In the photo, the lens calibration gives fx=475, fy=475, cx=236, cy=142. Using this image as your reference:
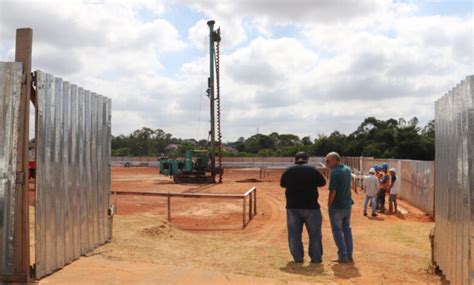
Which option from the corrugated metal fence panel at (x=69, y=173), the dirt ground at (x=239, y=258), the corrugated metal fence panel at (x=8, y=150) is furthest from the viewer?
the dirt ground at (x=239, y=258)

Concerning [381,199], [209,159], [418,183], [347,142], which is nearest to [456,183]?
[381,199]

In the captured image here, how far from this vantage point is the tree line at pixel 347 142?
53.8 metres

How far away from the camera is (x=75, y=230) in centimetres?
658

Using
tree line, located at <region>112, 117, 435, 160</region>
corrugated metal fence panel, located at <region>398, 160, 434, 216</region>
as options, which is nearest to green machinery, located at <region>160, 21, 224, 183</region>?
tree line, located at <region>112, 117, 435, 160</region>

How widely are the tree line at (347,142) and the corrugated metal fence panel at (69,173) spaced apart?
27838 millimetres

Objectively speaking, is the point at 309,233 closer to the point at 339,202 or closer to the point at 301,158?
the point at 339,202

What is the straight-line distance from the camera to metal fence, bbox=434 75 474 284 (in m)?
4.79

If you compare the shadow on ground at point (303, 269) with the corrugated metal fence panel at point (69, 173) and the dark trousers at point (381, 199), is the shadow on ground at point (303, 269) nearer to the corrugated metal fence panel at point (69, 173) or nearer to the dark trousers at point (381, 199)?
the corrugated metal fence panel at point (69, 173)

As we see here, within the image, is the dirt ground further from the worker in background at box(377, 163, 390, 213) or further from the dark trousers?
the dark trousers

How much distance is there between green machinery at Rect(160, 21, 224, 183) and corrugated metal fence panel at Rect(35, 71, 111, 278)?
24.1m

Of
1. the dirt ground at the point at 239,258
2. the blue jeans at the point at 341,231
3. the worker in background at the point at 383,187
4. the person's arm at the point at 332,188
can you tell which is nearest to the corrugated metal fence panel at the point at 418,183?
the worker in background at the point at 383,187

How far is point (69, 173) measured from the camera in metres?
6.38

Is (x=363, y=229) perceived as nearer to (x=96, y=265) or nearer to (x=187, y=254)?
(x=187, y=254)

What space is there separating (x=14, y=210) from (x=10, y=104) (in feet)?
3.95
